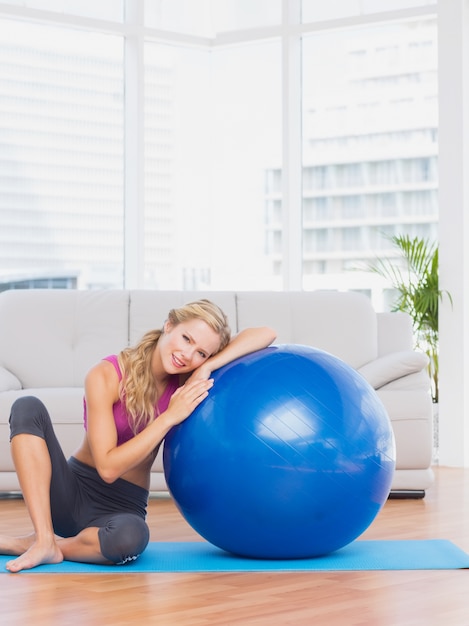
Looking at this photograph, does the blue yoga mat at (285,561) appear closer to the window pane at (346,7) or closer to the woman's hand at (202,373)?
the woman's hand at (202,373)

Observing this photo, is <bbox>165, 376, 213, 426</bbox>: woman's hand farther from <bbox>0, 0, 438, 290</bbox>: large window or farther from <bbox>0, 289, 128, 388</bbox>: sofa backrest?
<bbox>0, 0, 438, 290</bbox>: large window

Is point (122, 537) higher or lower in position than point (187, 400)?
lower

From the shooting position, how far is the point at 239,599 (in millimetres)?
2463

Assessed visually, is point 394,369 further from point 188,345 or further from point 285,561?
point 188,345

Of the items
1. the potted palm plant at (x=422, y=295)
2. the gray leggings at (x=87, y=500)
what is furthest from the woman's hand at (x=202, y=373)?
the potted palm plant at (x=422, y=295)

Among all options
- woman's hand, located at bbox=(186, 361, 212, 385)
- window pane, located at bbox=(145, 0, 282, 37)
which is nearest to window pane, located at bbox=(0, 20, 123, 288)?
window pane, located at bbox=(145, 0, 282, 37)

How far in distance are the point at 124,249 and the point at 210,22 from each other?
1678 mm

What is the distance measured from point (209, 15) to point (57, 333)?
9.96 ft

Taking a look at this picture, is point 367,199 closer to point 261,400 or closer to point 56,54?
point 56,54

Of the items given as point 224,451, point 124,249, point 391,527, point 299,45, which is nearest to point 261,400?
point 224,451

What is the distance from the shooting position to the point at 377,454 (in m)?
2.75

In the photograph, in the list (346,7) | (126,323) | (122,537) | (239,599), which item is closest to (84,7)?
(346,7)

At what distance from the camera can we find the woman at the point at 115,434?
2781 millimetres

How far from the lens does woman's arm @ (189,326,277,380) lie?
2.82 metres
